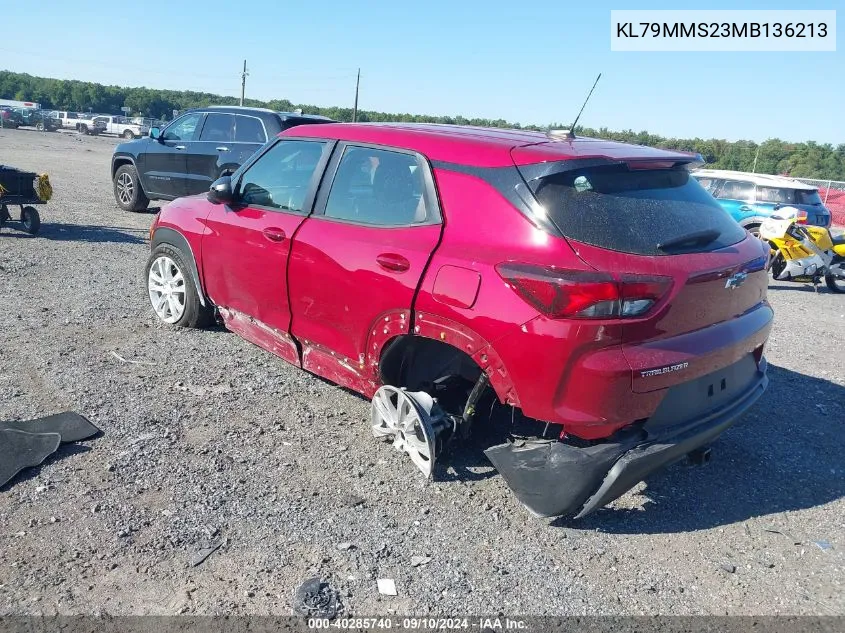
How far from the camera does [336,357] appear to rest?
14.0ft

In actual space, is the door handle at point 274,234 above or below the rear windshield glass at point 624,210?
below

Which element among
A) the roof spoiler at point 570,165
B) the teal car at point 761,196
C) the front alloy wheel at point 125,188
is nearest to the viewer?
the roof spoiler at point 570,165

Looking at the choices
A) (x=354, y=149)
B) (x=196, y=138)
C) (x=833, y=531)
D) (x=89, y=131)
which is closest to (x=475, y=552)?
(x=833, y=531)

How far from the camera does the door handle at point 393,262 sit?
362cm

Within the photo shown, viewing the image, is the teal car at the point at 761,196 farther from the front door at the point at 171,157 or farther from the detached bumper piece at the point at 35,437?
the detached bumper piece at the point at 35,437

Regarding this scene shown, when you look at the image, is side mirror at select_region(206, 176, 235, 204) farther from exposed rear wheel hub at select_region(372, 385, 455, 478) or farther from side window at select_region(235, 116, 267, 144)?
side window at select_region(235, 116, 267, 144)

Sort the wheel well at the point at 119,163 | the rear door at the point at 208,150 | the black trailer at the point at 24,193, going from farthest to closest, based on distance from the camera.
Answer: the wheel well at the point at 119,163
the rear door at the point at 208,150
the black trailer at the point at 24,193

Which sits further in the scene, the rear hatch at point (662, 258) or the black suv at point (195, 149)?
the black suv at point (195, 149)

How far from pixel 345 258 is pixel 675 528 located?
226 cm

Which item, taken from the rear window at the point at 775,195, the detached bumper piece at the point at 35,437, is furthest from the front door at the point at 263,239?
the rear window at the point at 775,195

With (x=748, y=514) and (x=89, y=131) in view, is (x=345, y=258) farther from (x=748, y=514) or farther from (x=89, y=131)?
(x=89, y=131)

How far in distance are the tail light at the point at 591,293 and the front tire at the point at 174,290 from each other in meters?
3.37

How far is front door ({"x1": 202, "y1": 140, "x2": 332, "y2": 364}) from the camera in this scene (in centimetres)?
447

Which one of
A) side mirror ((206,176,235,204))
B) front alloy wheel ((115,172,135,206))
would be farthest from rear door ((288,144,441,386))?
front alloy wheel ((115,172,135,206))
